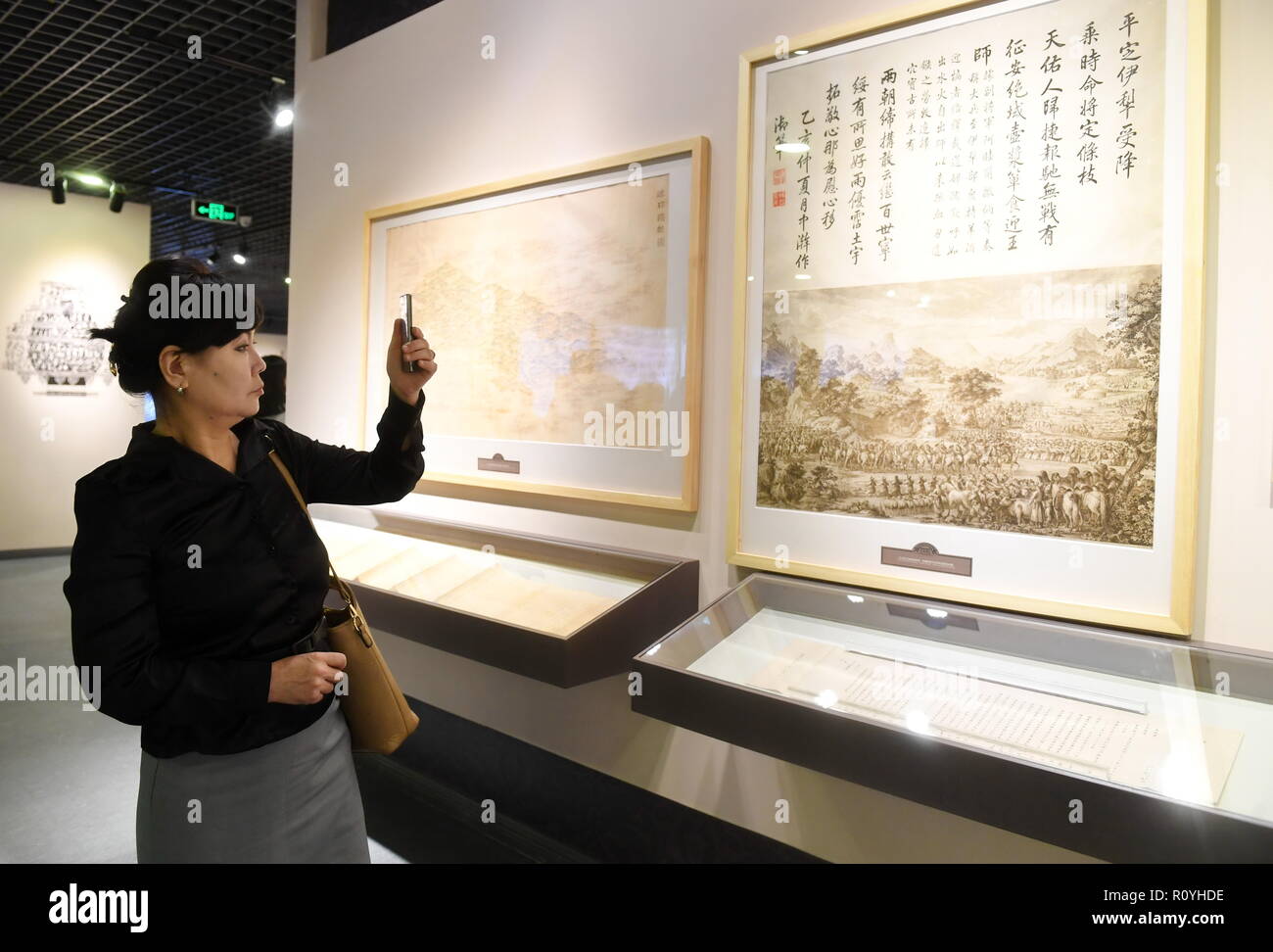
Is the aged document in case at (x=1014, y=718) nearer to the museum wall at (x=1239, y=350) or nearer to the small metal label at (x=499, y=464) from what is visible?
the museum wall at (x=1239, y=350)

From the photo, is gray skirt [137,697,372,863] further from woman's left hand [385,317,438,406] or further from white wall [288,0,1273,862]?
white wall [288,0,1273,862]

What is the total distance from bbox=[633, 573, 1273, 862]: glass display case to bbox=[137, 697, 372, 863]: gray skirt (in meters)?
0.67

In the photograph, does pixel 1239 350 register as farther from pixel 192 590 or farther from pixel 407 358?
pixel 192 590

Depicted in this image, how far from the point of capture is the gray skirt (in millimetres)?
1391

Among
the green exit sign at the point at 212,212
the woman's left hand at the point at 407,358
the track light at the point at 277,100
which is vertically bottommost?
the woman's left hand at the point at 407,358

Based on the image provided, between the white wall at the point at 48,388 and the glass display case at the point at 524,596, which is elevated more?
the white wall at the point at 48,388

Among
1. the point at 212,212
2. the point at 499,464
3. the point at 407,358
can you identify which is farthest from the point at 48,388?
the point at 407,358

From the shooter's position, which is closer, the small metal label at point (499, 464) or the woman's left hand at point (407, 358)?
the woman's left hand at point (407, 358)

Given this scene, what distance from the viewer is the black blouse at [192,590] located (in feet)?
4.14

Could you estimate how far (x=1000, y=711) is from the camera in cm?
142

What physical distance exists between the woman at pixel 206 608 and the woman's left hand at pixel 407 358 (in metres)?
0.29

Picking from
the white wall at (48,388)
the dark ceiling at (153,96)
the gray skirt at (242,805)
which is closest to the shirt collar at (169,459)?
the gray skirt at (242,805)

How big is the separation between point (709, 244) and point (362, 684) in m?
1.42
